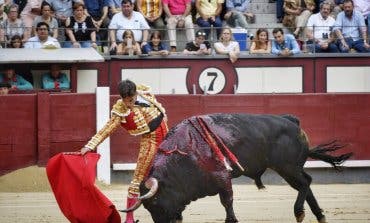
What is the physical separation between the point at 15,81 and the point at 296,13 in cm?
376

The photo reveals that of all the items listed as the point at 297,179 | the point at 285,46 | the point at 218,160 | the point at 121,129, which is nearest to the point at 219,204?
the point at 297,179

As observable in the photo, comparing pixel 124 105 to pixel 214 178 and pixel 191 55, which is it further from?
pixel 191 55

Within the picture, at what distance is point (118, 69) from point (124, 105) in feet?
19.9

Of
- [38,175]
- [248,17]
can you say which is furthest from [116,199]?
[248,17]

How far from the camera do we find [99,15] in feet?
51.5

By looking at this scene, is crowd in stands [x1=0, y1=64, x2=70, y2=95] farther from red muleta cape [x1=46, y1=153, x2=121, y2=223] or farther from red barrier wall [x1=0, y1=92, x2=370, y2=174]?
red muleta cape [x1=46, y1=153, x2=121, y2=223]

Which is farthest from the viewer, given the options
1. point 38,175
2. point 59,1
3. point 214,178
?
point 59,1

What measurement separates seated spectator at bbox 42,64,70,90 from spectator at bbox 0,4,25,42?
0.53 m

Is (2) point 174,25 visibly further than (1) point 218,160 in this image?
Yes

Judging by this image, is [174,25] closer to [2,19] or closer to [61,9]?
[61,9]

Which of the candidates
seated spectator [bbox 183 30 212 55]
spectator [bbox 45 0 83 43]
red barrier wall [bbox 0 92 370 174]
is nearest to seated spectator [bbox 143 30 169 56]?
seated spectator [bbox 183 30 212 55]

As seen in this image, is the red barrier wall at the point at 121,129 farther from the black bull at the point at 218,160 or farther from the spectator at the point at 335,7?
the black bull at the point at 218,160

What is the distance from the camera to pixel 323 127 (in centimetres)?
1580

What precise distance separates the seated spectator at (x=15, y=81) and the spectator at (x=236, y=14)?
270 cm
